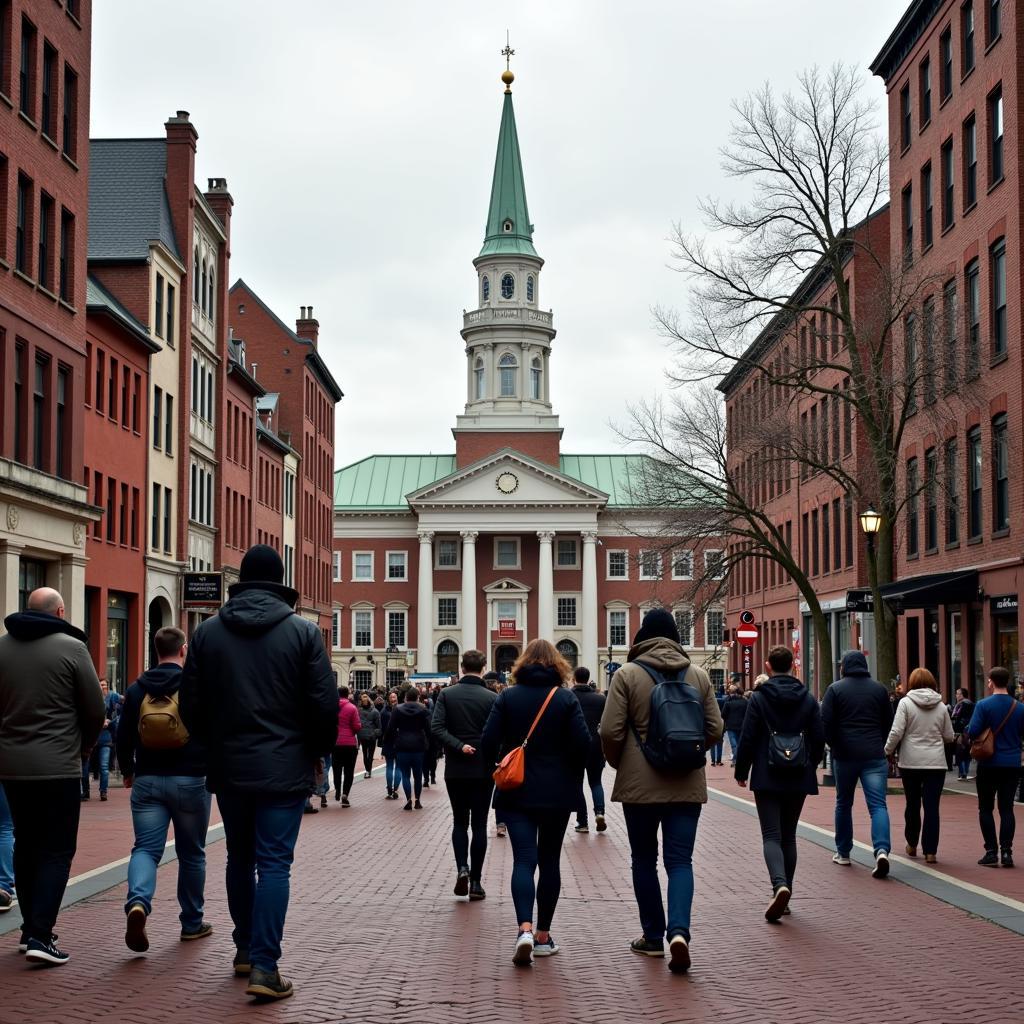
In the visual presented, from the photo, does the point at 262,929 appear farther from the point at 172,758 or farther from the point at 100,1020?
the point at 172,758

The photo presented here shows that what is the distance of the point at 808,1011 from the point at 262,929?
2702 millimetres

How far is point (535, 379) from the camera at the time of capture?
346 ft

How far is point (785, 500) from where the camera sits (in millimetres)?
61656

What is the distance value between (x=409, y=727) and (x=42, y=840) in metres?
13.6

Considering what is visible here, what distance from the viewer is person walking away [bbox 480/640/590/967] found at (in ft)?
31.5

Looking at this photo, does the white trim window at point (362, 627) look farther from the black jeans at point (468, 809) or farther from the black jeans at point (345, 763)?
the black jeans at point (468, 809)

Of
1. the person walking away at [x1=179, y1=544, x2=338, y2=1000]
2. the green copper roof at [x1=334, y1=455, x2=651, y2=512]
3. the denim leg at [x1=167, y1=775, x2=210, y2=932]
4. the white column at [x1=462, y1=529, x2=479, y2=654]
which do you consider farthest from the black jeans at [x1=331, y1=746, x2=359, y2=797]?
the green copper roof at [x1=334, y1=455, x2=651, y2=512]

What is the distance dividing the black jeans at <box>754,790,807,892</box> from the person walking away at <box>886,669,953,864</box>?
3.33m

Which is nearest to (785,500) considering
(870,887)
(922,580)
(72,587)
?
(922,580)

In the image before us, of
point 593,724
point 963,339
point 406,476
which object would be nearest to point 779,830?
point 593,724

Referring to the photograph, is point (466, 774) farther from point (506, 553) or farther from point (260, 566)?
point (506, 553)

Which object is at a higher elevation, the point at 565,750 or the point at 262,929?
the point at 565,750

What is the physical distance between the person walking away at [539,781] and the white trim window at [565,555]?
9115 cm

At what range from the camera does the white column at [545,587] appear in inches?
3841
